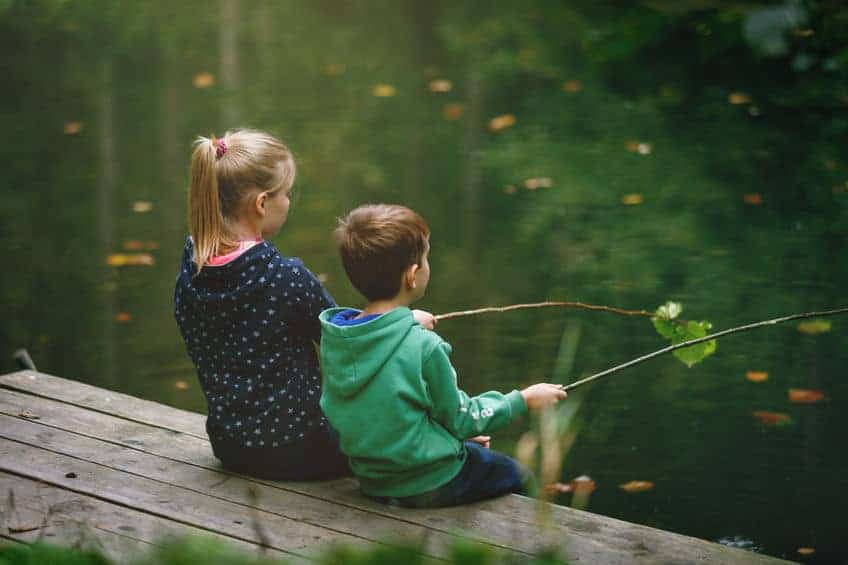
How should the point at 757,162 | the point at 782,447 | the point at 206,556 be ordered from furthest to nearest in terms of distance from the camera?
the point at 757,162
the point at 782,447
the point at 206,556

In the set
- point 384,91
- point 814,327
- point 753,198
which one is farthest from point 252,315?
point 384,91

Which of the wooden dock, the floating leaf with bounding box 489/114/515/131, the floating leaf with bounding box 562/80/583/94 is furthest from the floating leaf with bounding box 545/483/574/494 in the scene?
the floating leaf with bounding box 562/80/583/94

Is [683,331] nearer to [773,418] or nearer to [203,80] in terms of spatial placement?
[773,418]

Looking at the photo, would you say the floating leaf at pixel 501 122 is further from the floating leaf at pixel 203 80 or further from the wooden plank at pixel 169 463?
the wooden plank at pixel 169 463

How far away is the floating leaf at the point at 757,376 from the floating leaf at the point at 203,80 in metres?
5.73

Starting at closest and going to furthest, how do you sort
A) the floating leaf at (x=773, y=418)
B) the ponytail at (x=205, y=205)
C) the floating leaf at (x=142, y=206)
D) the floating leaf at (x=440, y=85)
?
the ponytail at (x=205, y=205)
the floating leaf at (x=773, y=418)
the floating leaf at (x=142, y=206)
the floating leaf at (x=440, y=85)

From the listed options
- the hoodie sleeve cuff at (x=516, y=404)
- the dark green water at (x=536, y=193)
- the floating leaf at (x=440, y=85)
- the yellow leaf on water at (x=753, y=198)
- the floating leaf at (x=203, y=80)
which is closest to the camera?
the hoodie sleeve cuff at (x=516, y=404)

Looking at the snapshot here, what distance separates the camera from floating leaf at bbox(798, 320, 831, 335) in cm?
494

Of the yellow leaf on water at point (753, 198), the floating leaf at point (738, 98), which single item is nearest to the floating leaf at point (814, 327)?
the yellow leaf on water at point (753, 198)

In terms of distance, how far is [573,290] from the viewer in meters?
5.37

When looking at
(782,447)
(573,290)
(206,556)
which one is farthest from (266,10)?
(206,556)

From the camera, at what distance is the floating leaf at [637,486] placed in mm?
3828

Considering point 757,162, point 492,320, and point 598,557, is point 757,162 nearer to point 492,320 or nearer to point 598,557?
point 492,320

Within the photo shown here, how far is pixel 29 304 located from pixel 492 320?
2256 mm
